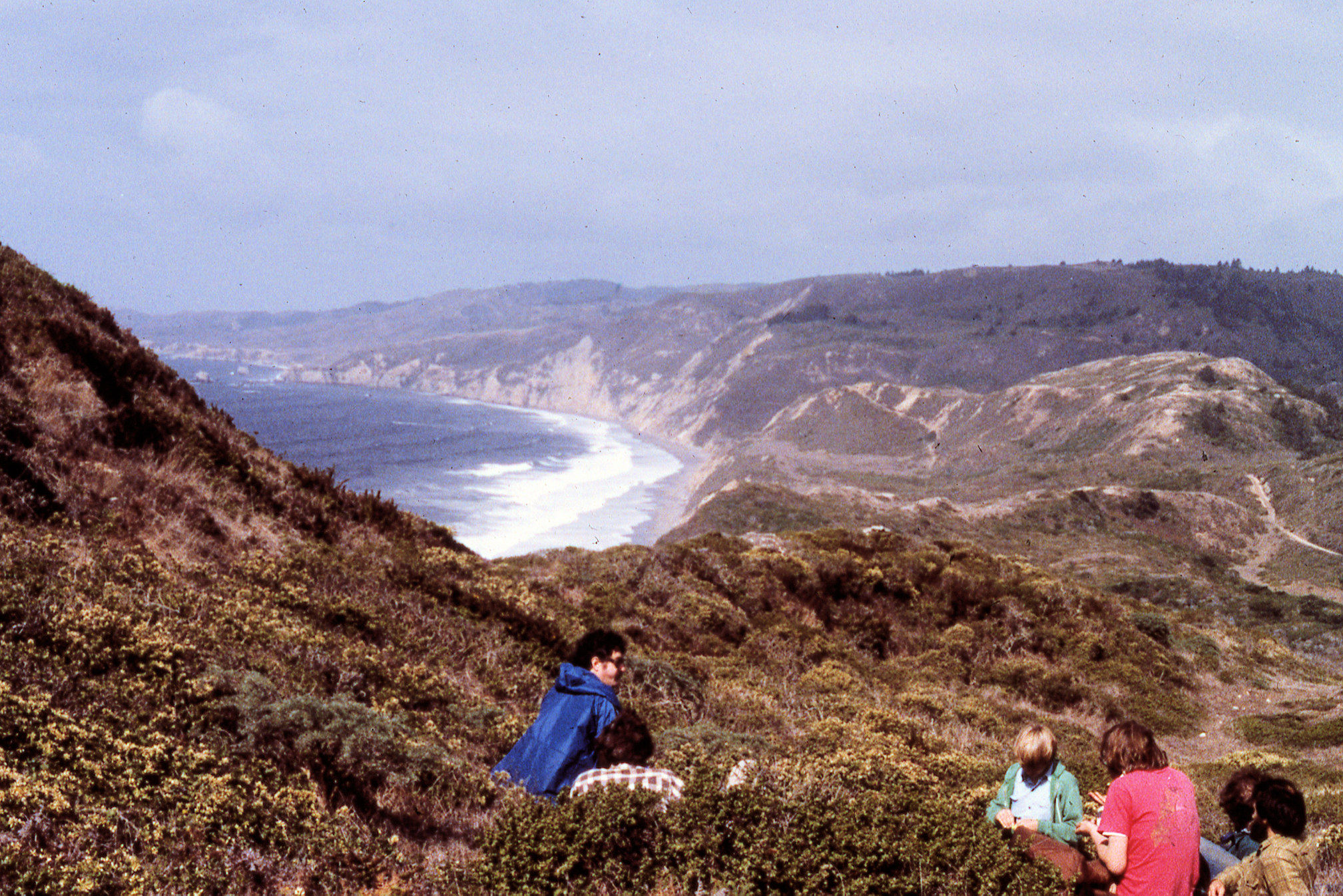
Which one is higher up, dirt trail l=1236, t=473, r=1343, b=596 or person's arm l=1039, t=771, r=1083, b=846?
person's arm l=1039, t=771, r=1083, b=846

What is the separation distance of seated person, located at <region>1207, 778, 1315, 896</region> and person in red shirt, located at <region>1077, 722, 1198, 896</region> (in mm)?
215

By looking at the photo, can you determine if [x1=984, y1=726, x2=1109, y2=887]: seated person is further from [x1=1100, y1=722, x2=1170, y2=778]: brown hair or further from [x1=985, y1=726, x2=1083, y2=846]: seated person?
[x1=1100, y1=722, x2=1170, y2=778]: brown hair

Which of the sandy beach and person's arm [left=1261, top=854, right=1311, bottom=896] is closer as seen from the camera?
person's arm [left=1261, top=854, right=1311, bottom=896]

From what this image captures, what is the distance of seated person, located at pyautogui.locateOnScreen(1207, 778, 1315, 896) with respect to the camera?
173 inches

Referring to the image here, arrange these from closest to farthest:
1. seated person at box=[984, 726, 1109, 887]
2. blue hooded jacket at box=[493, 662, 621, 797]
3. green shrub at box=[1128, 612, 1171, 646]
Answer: seated person at box=[984, 726, 1109, 887] < blue hooded jacket at box=[493, 662, 621, 797] < green shrub at box=[1128, 612, 1171, 646]

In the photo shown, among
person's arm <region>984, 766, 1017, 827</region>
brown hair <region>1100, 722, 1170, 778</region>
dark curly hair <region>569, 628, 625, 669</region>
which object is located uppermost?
dark curly hair <region>569, 628, 625, 669</region>

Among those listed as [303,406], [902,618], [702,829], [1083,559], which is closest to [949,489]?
[1083,559]

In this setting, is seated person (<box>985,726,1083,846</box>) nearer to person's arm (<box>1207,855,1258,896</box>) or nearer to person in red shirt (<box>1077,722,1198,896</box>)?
person in red shirt (<box>1077,722,1198,896</box>)

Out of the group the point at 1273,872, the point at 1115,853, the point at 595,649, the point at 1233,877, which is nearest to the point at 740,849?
the point at 595,649

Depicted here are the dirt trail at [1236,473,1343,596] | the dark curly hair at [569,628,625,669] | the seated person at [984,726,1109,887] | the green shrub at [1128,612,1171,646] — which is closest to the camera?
the seated person at [984,726,1109,887]

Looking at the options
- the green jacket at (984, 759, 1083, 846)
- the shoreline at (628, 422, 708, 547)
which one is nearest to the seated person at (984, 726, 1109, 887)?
the green jacket at (984, 759, 1083, 846)

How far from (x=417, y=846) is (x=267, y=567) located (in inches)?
189

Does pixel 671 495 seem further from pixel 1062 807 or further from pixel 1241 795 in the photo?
pixel 1241 795

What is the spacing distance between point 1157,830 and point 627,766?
323 centimetres
